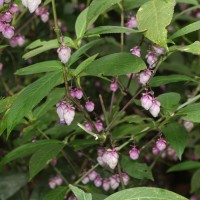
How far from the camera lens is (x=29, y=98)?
2.00 m

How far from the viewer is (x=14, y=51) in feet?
12.7

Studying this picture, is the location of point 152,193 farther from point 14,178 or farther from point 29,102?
point 14,178

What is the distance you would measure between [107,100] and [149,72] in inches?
80.3

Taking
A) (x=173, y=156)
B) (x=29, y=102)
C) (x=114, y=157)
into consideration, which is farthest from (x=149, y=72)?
(x=173, y=156)

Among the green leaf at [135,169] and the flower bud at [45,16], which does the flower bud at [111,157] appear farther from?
the flower bud at [45,16]

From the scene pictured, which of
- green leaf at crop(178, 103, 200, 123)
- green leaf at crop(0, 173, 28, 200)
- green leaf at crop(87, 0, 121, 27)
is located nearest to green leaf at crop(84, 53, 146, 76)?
green leaf at crop(87, 0, 121, 27)

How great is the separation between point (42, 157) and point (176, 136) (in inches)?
25.6

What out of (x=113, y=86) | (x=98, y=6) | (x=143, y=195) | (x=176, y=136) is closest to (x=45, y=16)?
(x=113, y=86)

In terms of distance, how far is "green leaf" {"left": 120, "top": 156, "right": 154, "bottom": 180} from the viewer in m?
2.69

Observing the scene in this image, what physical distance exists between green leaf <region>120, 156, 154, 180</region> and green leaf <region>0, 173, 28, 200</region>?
0.82m

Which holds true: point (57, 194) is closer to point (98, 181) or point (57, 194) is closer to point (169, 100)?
point (98, 181)

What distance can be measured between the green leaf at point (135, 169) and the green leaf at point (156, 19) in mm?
993

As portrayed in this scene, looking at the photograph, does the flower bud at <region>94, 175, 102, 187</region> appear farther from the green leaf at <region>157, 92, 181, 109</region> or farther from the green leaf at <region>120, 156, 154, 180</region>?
the green leaf at <region>157, 92, 181, 109</region>

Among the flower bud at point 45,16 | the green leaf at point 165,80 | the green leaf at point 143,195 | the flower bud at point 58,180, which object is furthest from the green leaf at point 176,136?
the flower bud at point 45,16
